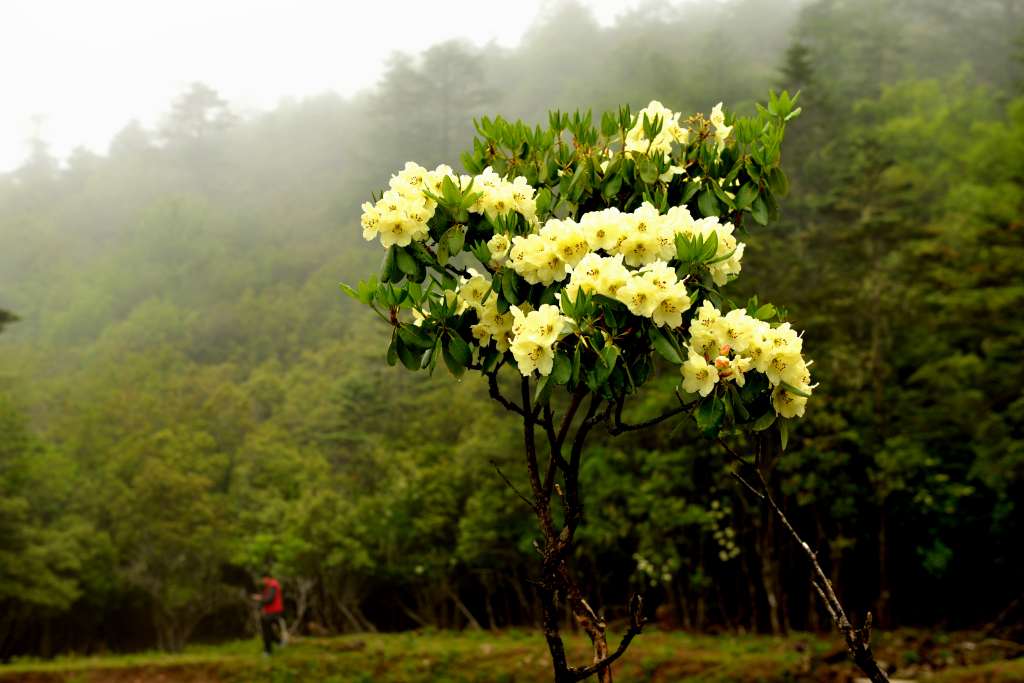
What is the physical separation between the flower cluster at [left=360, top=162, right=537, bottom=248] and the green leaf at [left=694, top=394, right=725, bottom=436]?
0.90m

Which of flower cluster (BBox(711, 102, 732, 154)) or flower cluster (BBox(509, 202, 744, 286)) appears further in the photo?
flower cluster (BBox(711, 102, 732, 154))

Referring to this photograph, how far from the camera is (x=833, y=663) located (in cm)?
1277

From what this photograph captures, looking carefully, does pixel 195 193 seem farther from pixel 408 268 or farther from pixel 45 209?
pixel 408 268

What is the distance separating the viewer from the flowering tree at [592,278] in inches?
96.8

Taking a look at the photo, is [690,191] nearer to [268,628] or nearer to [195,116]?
[268,628]

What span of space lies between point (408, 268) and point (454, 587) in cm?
2134

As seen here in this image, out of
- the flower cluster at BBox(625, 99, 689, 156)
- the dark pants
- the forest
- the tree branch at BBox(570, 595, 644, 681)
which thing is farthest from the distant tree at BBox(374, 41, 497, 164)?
the tree branch at BBox(570, 595, 644, 681)

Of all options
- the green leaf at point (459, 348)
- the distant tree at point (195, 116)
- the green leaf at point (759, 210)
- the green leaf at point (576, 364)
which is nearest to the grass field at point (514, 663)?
the green leaf at point (759, 210)

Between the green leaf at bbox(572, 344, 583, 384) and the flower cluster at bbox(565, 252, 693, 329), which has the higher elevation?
the flower cluster at bbox(565, 252, 693, 329)

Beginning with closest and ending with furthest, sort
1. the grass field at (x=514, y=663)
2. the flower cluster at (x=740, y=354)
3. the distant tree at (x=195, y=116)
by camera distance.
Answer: the flower cluster at (x=740, y=354)
the grass field at (x=514, y=663)
the distant tree at (x=195, y=116)

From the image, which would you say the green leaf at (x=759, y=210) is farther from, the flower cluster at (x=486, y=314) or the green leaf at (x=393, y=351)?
the green leaf at (x=393, y=351)

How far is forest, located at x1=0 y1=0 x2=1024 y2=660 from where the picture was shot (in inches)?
626

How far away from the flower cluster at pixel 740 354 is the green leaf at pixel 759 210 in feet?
2.26

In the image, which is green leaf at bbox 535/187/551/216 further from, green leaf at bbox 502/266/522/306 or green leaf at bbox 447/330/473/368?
green leaf at bbox 447/330/473/368
